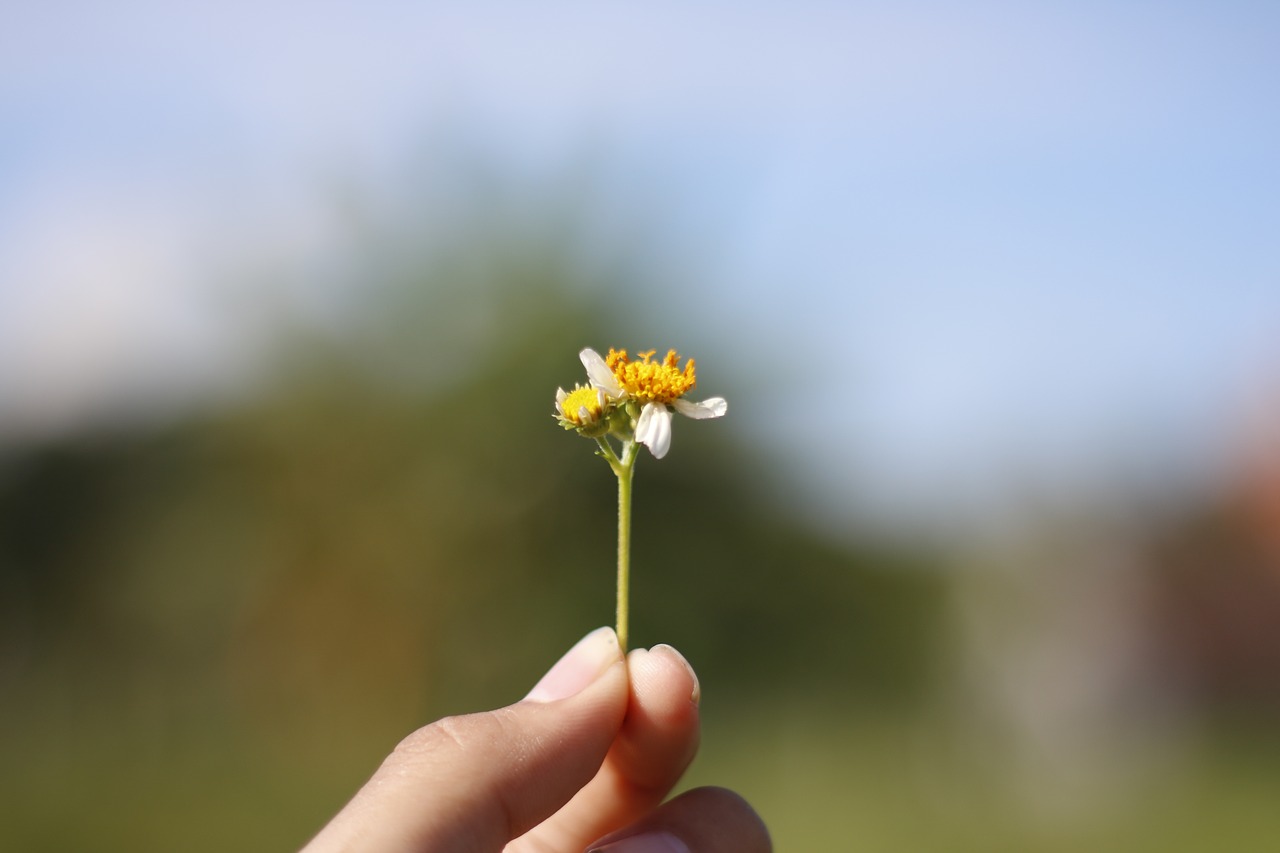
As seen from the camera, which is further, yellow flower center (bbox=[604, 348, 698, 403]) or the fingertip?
yellow flower center (bbox=[604, 348, 698, 403])

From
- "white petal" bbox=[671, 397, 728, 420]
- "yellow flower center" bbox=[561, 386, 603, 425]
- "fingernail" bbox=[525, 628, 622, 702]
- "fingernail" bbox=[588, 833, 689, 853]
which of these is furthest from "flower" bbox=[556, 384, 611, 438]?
"fingernail" bbox=[588, 833, 689, 853]

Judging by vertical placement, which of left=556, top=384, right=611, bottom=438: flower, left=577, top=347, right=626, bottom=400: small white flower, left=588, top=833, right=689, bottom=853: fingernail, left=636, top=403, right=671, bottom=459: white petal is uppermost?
left=577, top=347, right=626, bottom=400: small white flower

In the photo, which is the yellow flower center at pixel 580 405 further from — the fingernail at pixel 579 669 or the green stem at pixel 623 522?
the fingernail at pixel 579 669

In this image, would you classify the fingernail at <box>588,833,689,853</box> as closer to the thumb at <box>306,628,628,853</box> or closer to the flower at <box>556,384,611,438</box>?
the thumb at <box>306,628,628,853</box>

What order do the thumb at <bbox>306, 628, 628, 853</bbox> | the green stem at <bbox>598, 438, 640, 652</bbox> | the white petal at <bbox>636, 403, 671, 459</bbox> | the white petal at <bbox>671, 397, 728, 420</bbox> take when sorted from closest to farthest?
the thumb at <bbox>306, 628, 628, 853</bbox> → the green stem at <bbox>598, 438, 640, 652</bbox> → the white petal at <bbox>636, 403, 671, 459</bbox> → the white petal at <bbox>671, 397, 728, 420</bbox>

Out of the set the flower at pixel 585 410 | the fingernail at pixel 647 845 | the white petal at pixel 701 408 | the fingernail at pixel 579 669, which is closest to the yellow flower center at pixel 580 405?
the flower at pixel 585 410

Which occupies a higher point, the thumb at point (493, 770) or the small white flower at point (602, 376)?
the small white flower at point (602, 376)
